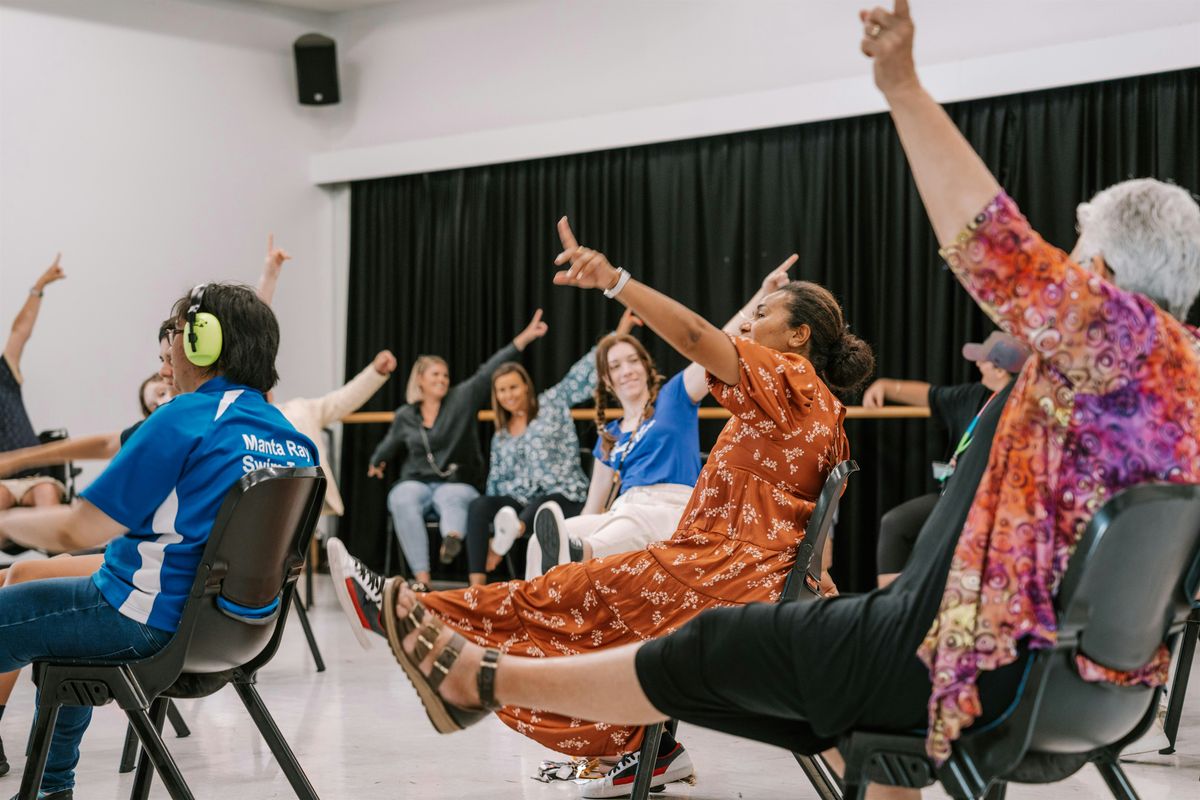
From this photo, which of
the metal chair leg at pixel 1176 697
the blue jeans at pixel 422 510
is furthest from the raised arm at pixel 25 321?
the metal chair leg at pixel 1176 697

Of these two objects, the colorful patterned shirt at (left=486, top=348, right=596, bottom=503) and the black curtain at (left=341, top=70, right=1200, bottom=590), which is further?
the colorful patterned shirt at (left=486, top=348, right=596, bottom=503)

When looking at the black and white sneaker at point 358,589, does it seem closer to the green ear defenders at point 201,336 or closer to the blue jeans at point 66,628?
the blue jeans at point 66,628

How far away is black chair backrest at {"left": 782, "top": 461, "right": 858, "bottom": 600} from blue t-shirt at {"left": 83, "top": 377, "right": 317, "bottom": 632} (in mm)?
1064

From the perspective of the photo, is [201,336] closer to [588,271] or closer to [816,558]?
[588,271]

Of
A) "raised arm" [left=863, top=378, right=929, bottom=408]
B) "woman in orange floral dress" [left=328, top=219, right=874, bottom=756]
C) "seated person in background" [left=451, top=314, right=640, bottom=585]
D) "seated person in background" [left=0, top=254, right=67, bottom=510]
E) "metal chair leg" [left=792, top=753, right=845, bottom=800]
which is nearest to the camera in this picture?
"metal chair leg" [left=792, top=753, right=845, bottom=800]

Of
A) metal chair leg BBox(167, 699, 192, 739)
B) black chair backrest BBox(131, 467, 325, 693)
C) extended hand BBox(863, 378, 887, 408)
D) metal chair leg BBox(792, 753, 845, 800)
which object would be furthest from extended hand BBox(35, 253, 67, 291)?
metal chair leg BBox(792, 753, 845, 800)

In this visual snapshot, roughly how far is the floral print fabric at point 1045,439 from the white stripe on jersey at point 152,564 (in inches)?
54.1

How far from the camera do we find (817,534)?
2.48m

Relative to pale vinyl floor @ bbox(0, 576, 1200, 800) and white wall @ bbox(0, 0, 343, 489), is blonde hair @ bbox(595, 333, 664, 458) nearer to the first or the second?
pale vinyl floor @ bbox(0, 576, 1200, 800)

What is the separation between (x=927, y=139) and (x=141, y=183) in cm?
670

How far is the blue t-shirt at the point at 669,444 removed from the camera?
374 centimetres

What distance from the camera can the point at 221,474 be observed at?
2.25 m

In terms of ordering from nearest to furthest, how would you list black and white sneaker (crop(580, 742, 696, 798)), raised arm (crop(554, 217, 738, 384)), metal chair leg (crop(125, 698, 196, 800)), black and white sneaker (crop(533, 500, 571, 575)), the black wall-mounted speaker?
metal chair leg (crop(125, 698, 196, 800))
raised arm (crop(554, 217, 738, 384))
black and white sneaker (crop(580, 742, 696, 798))
black and white sneaker (crop(533, 500, 571, 575))
the black wall-mounted speaker

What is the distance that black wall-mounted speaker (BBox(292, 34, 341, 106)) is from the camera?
25.6 feet
